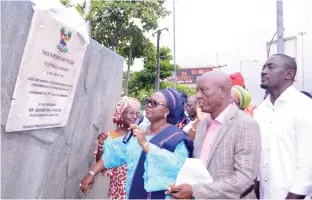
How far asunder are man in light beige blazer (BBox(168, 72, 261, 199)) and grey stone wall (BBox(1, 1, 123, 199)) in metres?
0.94

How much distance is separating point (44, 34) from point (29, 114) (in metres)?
0.48

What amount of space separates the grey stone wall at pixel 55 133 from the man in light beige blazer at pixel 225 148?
937 millimetres

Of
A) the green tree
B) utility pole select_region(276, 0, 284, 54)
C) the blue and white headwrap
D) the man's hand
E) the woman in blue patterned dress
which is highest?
the green tree

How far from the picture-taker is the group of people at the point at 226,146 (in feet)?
6.22

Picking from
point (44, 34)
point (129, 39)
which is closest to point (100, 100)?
point (44, 34)

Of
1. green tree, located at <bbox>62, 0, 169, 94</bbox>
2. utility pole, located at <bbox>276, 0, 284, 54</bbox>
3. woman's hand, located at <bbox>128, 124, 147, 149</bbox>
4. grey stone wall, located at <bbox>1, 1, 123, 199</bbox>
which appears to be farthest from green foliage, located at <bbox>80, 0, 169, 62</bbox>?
woman's hand, located at <bbox>128, 124, 147, 149</bbox>

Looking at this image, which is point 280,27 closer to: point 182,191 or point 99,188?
point 99,188

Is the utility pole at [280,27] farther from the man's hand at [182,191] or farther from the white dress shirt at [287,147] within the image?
the man's hand at [182,191]

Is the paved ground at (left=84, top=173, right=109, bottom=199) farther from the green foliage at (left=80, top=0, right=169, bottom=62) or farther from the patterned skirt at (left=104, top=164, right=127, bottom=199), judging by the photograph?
the green foliage at (left=80, top=0, right=169, bottom=62)

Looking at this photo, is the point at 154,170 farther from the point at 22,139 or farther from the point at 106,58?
the point at 106,58

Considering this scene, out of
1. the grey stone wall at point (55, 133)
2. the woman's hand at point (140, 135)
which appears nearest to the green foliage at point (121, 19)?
the grey stone wall at point (55, 133)

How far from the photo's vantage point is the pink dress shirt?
6.74 ft

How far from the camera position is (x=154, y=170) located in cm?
223

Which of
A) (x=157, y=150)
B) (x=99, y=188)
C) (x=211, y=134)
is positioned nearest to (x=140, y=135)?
(x=157, y=150)
